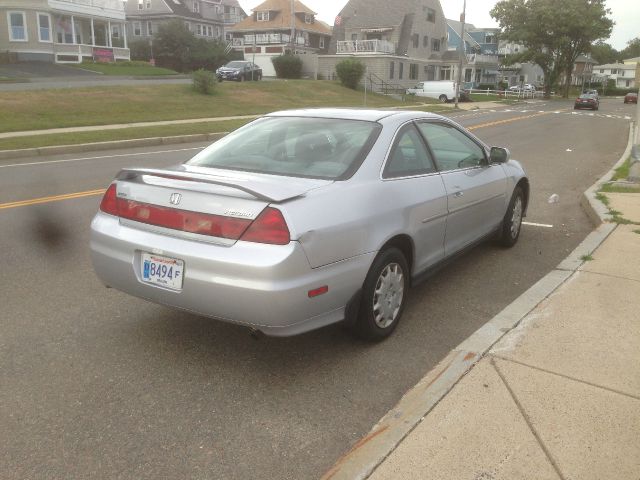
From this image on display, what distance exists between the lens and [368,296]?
3777 millimetres

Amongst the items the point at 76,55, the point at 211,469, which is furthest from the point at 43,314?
the point at 76,55

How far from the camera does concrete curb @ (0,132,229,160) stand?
13.5 meters

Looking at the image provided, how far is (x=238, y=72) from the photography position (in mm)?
40844

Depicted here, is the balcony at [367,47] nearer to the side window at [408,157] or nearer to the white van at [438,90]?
the white van at [438,90]

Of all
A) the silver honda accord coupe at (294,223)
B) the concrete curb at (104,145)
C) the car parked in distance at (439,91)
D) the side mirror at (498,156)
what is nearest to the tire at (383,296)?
the silver honda accord coupe at (294,223)

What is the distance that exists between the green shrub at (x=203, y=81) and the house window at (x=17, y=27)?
2087cm

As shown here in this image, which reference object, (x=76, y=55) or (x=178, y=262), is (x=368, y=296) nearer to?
(x=178, y=262)

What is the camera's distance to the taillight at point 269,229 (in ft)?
10.7

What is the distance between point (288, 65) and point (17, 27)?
21424 mm

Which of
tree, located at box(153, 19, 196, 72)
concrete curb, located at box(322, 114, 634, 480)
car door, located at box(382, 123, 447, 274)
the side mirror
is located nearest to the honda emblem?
car door, located at box(382, 123, 447, 274)

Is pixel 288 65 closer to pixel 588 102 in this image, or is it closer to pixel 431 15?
pixel 431 15

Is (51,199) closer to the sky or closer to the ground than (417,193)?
closer to the ground

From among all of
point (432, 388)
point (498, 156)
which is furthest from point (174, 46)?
point (432, 388)

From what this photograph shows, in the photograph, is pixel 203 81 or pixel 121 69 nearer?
pixel 203 81
